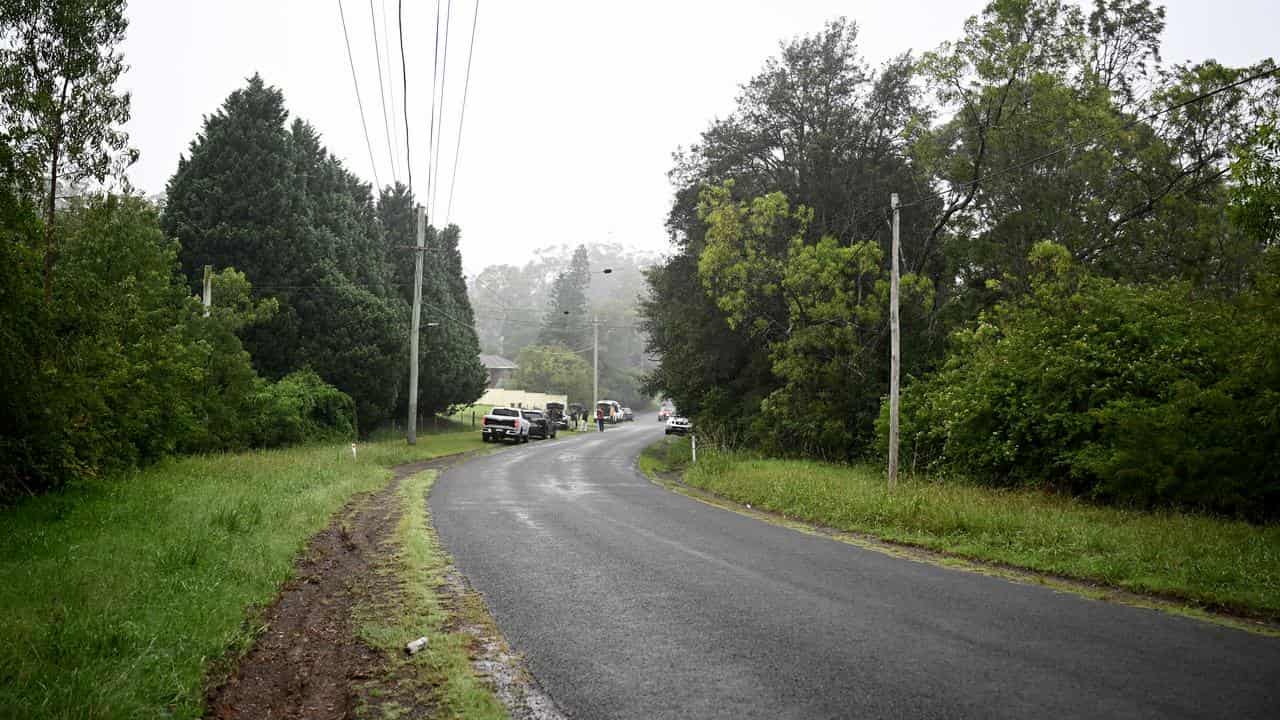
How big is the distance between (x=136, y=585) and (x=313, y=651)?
201 cm

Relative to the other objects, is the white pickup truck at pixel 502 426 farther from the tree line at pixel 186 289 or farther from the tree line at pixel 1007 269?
the tree line at pixel 1007 269

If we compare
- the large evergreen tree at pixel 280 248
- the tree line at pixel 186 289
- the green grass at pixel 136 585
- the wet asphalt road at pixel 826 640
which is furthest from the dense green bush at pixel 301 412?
the wet asphalt road at pixel 826 640

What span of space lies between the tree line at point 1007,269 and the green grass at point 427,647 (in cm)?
1084

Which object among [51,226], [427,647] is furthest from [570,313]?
[427,647]

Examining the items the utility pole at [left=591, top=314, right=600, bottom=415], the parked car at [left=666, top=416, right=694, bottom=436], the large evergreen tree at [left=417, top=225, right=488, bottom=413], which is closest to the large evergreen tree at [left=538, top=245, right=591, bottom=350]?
the utility pole at [left=591, top=314, right=600, bottom=415]

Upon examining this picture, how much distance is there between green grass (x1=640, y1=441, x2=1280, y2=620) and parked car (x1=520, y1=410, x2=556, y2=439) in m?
28.4

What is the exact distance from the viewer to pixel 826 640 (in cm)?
625

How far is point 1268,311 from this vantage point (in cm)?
1228

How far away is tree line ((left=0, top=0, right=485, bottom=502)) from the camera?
35.8 feet

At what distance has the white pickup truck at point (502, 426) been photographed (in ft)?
135

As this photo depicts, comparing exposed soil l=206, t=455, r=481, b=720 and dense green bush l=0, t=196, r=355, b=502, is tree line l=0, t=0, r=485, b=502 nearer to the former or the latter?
dense green bush l=0, t=196, r=355, b=502

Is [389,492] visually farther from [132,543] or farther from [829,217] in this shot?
[829,217]

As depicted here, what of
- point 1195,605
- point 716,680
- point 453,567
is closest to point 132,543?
point 453,567

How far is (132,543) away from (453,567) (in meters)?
3.46
